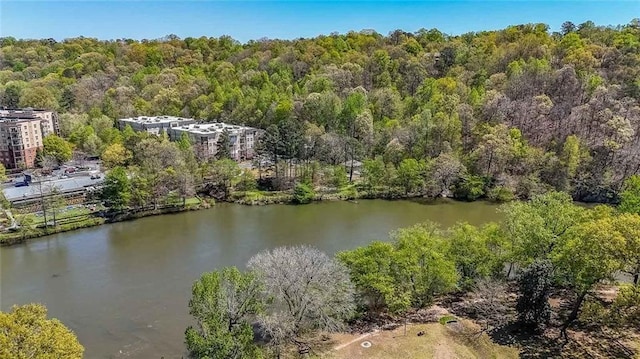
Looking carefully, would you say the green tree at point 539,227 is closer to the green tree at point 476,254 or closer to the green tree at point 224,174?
the green tree at point 476,254

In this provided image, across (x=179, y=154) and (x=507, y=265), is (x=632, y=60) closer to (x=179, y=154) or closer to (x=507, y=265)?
(x=507, y=265)

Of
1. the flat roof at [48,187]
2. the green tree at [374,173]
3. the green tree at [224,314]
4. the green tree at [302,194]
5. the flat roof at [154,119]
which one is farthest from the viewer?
the flat roof at [154,119]

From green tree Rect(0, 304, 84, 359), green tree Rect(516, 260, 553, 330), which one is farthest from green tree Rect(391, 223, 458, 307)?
green tree Rect(0, 304, 84, 359)

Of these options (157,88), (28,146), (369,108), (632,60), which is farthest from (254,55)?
(632,60)

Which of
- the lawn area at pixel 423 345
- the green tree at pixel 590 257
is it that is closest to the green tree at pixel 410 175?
the green tree at pixel 590 257

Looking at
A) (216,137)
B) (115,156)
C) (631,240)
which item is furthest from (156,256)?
(631,240)

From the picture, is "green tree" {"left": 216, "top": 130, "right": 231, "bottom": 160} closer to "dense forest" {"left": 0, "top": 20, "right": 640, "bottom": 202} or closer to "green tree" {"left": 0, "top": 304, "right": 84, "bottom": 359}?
"dense forest" {"left": 0, "top": 20, "right": 640, "bottom": 202}

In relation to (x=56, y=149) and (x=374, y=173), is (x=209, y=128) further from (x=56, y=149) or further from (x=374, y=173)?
(x=374, y=173)
